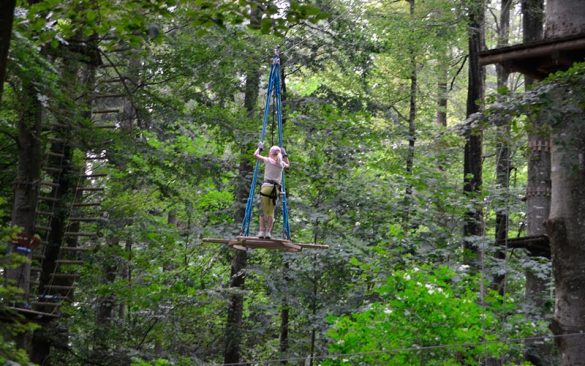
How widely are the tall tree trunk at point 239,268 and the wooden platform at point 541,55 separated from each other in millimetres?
7017

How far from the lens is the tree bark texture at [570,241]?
676cm

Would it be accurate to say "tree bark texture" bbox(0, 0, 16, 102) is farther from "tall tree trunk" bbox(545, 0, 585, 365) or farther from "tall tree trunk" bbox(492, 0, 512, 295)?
"tall tree trunk" bbox(492, 0, 512, 295)

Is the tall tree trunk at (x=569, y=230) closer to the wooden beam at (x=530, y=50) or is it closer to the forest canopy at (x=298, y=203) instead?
the forest canopy at (x=298, y=203)

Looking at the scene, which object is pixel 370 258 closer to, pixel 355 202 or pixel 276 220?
pixel 355 202

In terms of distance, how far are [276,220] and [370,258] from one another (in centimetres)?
341

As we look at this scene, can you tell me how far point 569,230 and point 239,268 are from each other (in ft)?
30.4

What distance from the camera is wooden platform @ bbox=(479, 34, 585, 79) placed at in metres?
7.09

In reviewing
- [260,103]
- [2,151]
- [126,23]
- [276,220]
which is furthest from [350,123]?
[126,23]

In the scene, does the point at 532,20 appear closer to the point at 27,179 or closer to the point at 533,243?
the point at 533,243

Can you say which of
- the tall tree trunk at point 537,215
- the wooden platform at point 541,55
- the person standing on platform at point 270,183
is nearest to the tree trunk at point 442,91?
the tall tree trunk at point 537,215

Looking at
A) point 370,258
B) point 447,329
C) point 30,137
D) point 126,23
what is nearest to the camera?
point 126,23

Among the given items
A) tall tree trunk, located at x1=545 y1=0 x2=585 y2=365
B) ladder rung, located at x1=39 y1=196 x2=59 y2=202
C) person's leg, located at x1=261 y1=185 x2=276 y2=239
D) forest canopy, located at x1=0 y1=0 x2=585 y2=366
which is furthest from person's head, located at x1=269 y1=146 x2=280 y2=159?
ladder rung, located at x1=39 y1=196 x2=59 y2=202

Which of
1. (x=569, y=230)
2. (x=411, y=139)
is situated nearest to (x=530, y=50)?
(x=569, y=230)

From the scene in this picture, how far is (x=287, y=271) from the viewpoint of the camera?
13.9 m
